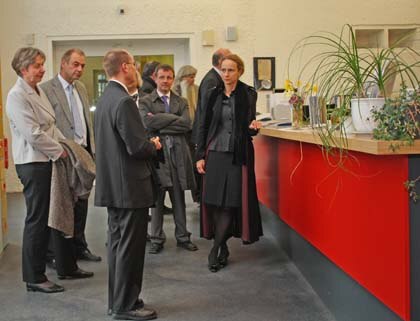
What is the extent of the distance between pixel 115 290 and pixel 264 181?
7.53 feet

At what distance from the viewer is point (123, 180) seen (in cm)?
302

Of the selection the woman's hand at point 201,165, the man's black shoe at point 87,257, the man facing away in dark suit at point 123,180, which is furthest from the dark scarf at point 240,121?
the man's black shoe at point 87,257

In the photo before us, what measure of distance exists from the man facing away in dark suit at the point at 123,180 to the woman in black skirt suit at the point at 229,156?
3.06 feet

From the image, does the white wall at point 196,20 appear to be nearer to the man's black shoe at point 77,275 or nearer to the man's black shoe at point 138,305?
the man's black shoe at point 77,275

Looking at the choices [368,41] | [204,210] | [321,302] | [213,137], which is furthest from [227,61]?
[368,41]

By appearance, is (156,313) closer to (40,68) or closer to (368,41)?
(40,68)

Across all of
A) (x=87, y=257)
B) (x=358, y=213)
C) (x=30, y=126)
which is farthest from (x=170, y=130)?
(x=358, y=213)

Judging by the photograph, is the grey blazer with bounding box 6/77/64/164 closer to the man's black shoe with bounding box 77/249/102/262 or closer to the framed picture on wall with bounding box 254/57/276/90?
the man's black shoe with bounding box 77/249/102/262

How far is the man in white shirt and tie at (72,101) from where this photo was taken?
4035mm

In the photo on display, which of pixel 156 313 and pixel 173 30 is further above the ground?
pixel 173 30

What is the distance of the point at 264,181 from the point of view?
5137 mm

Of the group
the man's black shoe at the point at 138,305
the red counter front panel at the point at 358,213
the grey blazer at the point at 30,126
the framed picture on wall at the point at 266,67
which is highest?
the framed picture on wall at the point at 266,67

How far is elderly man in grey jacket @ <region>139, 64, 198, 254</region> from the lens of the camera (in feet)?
15.1

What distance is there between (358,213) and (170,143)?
2.27 metres
